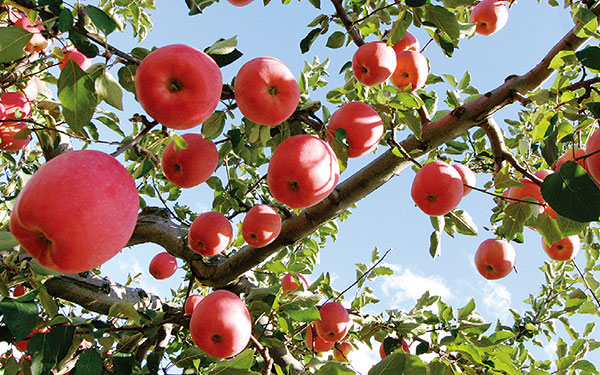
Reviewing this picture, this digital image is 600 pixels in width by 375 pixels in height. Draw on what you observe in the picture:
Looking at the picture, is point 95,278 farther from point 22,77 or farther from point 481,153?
point 481,153

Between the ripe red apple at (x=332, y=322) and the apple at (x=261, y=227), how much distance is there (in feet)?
1.97

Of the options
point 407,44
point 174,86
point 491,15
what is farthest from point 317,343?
point 491,15

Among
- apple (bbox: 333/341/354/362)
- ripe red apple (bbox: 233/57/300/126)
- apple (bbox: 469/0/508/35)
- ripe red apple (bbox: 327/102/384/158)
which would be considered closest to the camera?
ripe red apple (bbox: 233/57/300/126)

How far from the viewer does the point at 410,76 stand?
208cm

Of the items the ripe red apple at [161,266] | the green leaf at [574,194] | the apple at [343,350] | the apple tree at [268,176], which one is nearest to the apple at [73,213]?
the apple tree at [268,176]

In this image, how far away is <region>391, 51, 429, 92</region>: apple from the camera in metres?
2.06

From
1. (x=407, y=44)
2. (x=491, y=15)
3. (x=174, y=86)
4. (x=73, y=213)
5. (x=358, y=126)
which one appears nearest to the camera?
(x=73, y=213)

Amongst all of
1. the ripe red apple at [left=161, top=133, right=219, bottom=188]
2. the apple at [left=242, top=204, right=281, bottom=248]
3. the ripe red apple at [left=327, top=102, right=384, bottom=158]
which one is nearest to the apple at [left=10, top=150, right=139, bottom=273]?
the ripe red apple at [left=161, top=133, right=219, bottom=188]

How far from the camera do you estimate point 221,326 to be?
5.58 feet

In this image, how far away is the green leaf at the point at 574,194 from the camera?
1268 millimetres

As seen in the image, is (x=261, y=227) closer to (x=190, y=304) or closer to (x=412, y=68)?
(x=190, y=304)

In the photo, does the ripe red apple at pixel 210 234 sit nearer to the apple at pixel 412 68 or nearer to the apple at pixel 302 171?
the apple at pixel 302 171

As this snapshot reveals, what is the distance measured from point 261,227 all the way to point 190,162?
22.3 inches

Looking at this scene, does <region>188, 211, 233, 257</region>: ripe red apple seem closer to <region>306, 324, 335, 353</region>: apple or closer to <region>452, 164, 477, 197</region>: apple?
<region>306, 324, 335, 353</region>: apple
